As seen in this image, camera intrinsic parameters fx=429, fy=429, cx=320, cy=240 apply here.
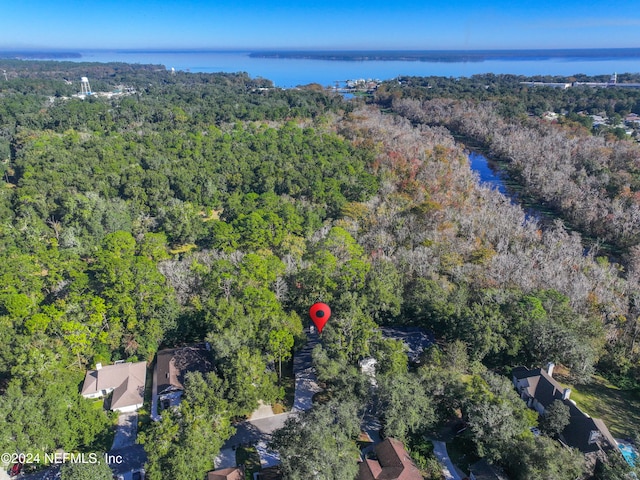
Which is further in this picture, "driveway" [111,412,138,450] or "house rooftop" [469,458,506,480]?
"driveway" [111,412,138,450]

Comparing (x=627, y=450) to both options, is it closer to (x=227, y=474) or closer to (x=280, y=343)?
(x=280, y=343)

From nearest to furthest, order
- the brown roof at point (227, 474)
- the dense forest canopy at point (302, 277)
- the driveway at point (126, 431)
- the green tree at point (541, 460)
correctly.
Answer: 1. the green tree at point (541, 460)
2. the brown roof at point (227, 474)
3. the dense forest canopy at point (302, 277)
4. the driveway at point (126, 431)

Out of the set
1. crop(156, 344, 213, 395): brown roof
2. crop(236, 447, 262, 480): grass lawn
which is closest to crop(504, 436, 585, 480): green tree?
crop(236, 447, 262, 480): grass lawn

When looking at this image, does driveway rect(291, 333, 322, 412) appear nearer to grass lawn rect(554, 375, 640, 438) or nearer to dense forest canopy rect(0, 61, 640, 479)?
dense forest canopy rect(0, 61, 640, 479)

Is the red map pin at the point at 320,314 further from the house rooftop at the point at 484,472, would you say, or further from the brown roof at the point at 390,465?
the house rooftop at the point at 484,472

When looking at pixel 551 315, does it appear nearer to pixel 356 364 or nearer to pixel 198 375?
pixel 356 364

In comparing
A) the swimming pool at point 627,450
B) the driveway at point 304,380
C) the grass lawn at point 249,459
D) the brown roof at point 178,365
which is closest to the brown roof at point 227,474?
the grass lawn at point 249,459
